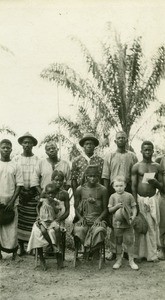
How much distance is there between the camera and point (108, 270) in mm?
5883

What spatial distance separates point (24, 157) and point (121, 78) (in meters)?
6.83

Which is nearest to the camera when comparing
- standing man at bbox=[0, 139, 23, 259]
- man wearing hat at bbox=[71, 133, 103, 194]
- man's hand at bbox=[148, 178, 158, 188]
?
man's hand at bbox=[148, 178, 158, 188]

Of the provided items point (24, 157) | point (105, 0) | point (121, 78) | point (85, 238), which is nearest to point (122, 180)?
point (85, 238)

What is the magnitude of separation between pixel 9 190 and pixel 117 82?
732 cm

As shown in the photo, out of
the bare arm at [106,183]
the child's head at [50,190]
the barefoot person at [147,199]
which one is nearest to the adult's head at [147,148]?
the barefoot person at [147,199]

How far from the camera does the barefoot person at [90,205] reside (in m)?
6.04

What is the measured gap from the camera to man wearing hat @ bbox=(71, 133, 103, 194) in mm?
6699

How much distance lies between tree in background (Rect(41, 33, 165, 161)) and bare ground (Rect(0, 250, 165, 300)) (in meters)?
7.53

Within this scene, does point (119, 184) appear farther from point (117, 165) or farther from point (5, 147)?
point (5, 147)

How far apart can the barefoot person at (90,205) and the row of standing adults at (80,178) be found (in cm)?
34

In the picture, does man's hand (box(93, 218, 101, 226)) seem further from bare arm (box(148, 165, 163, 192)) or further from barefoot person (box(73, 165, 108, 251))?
bare arm (box(148, 165, 163, 192))

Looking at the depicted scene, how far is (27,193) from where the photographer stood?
6812 millimetres

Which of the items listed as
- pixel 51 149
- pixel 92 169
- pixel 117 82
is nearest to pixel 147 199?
pixel 92 169

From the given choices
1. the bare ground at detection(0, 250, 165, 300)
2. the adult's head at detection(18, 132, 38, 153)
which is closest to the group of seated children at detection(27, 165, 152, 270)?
the bare ground at detection(0, 250, 165, 300)
